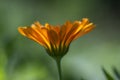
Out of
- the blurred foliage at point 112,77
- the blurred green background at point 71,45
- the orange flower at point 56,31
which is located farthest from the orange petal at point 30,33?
the blurred green background at point 71,45

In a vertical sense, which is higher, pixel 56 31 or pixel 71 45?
pixel 71 45

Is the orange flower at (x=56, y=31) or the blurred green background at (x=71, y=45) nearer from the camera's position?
the orange flower at (x=56, y=31)

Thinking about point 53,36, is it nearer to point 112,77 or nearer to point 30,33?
point 30,33

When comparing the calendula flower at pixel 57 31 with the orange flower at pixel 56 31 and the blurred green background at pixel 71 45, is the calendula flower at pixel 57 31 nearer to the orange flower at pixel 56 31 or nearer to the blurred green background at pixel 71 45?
the orange flower at pixel 56 31

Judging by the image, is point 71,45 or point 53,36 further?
point 71,45

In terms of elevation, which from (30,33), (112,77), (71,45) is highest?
(71,45)

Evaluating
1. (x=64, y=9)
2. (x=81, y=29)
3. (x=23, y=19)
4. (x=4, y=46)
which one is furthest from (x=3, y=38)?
(x=64, y=9)

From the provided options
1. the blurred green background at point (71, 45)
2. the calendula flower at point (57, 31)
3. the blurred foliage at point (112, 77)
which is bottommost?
the blurred foliage at point (112, 77)

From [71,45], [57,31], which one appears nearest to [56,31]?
[57,31]
